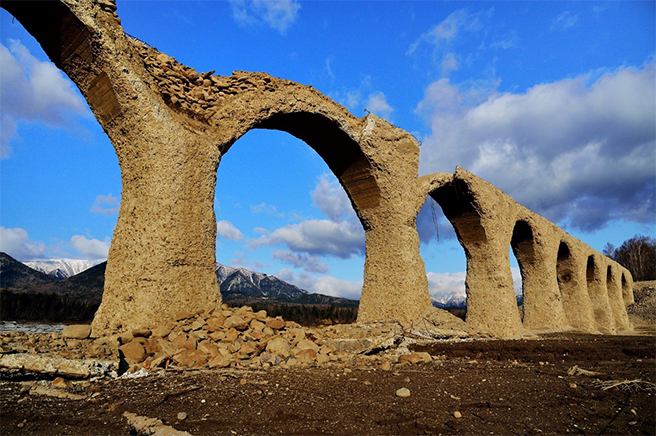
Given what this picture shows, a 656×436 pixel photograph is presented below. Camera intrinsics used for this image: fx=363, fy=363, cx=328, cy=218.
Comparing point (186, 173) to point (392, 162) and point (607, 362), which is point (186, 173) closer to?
point (392, 162)

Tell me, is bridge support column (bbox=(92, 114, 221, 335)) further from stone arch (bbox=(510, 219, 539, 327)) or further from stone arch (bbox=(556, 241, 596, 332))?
stone arch (bbox=(556, 241, 596, 332))

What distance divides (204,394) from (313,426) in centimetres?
102

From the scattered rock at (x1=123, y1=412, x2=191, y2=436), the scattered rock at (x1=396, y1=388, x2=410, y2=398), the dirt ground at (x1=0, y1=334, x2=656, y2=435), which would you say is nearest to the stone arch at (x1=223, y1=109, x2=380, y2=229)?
the dirt ground at (x1=0, y1=334, x2=656, y2=435)

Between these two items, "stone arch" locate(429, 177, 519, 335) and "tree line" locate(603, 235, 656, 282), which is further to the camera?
"tree line" locate(603, 235, 656, 282)

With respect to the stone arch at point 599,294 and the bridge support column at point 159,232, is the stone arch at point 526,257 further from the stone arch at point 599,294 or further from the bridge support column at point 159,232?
the bridge support column at point 159,232

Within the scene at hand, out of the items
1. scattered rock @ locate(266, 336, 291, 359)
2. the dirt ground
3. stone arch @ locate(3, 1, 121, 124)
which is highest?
stone arch @ locate(3, 1, 121, 124)

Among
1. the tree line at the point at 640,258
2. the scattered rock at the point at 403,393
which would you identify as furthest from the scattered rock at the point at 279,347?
the tree line at the point at 640,258

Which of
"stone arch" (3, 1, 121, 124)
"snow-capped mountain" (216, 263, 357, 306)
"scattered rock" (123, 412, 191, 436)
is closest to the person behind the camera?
"scattered rock" (123, 412, 191, 436)

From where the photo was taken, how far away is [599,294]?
1738cm

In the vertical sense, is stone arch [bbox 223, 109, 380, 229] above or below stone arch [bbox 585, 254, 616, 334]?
above

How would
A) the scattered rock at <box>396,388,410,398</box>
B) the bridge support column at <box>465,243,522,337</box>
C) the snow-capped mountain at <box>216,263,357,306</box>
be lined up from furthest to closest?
1. the snow-capped mountain at <box>216,263,357,306</box>
2. the bridge support column at <box>465,243,522,337</box>
3. the scattered rock at <box>396,388,410,398</box>

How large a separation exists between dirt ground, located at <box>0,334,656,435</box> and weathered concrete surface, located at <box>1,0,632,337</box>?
1.67m

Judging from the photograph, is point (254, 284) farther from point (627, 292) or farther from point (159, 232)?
point (159, 232)

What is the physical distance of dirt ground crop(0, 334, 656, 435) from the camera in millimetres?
2215
